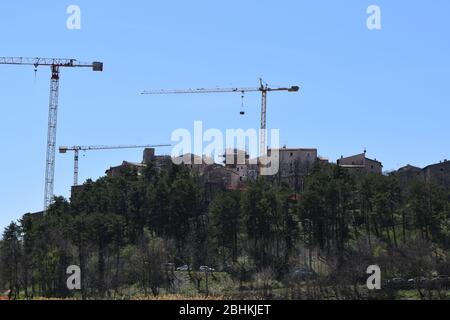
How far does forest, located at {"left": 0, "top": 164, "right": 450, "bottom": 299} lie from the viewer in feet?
193

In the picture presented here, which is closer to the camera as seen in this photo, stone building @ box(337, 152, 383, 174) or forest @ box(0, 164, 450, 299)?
forest @ box(0, 164, 450, 299)

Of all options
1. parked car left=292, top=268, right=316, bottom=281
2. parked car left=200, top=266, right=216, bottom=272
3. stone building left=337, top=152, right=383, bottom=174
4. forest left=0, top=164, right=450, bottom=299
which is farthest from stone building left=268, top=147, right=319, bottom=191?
parked car left=292, top=268, right=316, bottom=281

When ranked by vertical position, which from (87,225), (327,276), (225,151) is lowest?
(327,276)

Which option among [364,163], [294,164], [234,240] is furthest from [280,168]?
[234,240]

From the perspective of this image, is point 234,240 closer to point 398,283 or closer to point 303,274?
point 303,274

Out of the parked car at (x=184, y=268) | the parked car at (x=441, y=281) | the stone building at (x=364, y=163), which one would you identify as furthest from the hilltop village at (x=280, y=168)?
the parked car at (x=441, y=281)

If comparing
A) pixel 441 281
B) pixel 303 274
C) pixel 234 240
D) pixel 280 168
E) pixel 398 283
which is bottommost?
pixel 398 283

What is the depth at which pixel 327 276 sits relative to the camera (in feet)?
191

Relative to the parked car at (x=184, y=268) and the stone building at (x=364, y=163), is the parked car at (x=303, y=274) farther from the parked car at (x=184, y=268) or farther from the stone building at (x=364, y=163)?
the stone building at (x=364, y=163)

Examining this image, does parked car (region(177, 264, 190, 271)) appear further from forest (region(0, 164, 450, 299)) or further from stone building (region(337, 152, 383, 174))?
stone building (region(337, 152, 383, 174))

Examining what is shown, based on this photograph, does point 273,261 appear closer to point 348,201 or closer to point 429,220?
point 348,201

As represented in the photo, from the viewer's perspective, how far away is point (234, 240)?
232 feet
